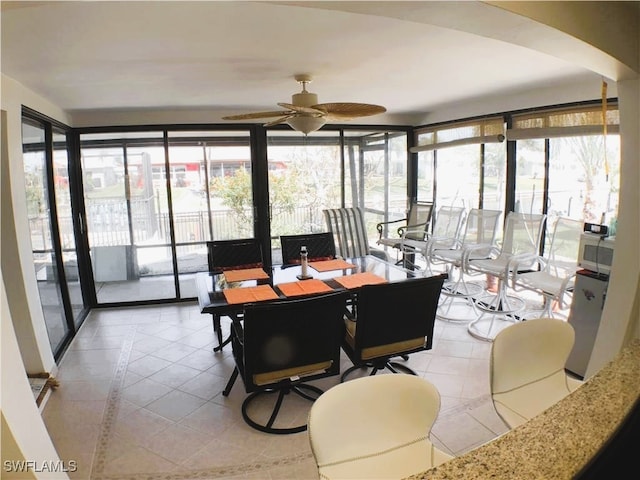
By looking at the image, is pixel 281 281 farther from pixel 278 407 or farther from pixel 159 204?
pixel 159 204

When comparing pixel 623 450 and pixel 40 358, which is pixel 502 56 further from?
pixel 40 358

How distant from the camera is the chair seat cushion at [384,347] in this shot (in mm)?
2715

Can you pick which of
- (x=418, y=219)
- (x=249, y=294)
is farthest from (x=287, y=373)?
(x=418, y=219)

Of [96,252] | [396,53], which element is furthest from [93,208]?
[396,53]

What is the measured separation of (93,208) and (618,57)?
5.08 m

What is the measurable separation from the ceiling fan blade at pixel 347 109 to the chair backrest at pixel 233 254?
1490 millimetres

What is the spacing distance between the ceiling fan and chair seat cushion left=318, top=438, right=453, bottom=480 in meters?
2.14

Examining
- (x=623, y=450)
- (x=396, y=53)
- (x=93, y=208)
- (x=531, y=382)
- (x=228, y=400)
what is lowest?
(x=228, y=400)

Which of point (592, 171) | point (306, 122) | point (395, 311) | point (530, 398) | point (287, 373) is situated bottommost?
point (287, 373)

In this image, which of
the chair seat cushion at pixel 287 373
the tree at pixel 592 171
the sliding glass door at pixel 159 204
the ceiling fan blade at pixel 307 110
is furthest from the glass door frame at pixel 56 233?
the tree at pixel 592 171

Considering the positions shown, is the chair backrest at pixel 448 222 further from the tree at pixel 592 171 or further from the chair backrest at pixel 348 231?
the tree at pixel 592 171

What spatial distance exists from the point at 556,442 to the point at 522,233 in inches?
146

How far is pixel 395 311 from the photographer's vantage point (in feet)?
8.61

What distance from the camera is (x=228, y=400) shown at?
2.95m
